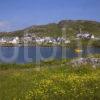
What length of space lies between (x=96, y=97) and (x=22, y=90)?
4568mm

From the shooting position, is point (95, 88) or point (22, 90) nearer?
point (95, 88)

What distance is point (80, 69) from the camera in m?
26.9

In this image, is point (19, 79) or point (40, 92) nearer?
point (40, 92)

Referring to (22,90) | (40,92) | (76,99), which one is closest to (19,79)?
(22,90)

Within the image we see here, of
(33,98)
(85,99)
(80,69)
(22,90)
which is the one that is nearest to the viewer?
(85,99)

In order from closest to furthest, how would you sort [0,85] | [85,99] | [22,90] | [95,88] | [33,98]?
[85,99] < [33,98] < [95,88] < [22,90] < [0,85]

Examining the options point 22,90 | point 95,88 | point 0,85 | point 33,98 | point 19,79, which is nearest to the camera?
point 33,98

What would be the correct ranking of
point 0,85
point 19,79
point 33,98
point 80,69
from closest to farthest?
point 33,98
point 0,85
point 19,79
point 80,69

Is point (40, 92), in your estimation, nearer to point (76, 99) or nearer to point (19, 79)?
point (76, 99)

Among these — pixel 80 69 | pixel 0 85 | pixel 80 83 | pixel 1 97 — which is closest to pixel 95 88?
pixel 80 83

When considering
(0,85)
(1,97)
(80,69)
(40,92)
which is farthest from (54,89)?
(80,69)

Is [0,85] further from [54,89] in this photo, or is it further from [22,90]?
[54,89]

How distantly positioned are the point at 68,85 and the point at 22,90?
2414 mm

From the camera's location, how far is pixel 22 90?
17750 millimetres
